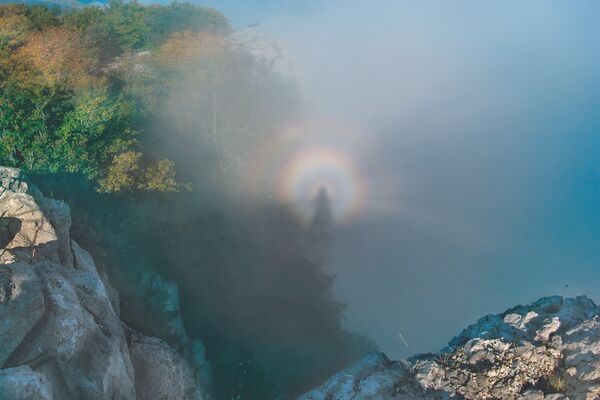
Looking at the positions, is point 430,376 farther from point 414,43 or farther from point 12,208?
point 414,43

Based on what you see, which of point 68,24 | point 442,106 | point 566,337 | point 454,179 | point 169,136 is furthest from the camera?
point 442,106

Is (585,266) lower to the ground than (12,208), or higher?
lower

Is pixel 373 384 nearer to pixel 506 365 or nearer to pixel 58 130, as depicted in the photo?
pixel 506 365

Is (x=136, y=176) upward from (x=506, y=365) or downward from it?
downward

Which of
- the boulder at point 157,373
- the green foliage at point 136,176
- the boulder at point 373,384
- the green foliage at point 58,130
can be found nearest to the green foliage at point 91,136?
the green foliage at point 58,130

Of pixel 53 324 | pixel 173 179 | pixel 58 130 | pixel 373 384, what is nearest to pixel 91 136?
pixel 58 130

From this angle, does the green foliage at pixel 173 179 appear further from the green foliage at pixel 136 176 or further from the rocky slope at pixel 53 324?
the rocky slope at pixel 53 324

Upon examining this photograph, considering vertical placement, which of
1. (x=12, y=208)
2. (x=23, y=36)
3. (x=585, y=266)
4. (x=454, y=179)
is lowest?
(x=585, y=266)

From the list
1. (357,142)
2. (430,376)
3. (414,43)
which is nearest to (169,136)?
(430,376)
